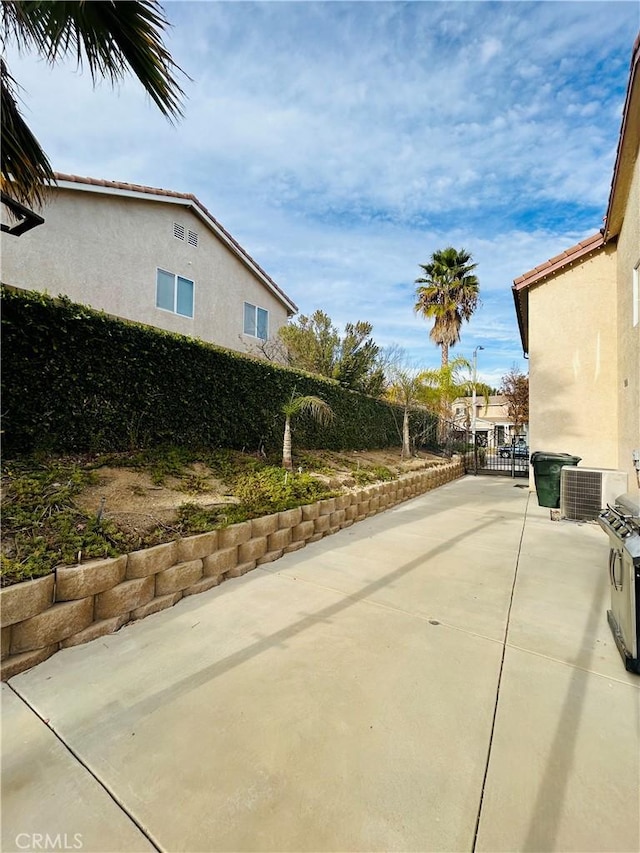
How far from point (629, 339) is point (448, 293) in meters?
13.3

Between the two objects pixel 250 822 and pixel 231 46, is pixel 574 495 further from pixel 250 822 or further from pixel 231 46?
pixel 231 46

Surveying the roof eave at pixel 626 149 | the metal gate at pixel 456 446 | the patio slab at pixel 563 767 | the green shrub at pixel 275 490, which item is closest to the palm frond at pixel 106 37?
the green shrub at pixel 275 490

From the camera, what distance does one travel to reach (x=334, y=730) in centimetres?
205

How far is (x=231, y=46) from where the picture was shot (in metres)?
5.16

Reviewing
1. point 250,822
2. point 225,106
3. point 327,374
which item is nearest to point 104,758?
point 250,822

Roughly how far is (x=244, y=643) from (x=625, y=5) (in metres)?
9.06

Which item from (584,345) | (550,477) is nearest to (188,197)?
(584,345)

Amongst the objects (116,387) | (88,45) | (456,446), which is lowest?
(456,446)

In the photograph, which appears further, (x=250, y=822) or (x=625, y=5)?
(x=625, y=5)

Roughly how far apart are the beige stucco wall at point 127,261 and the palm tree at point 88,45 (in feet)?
18.1

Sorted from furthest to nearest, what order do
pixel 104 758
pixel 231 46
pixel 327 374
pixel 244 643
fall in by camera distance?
pixel 327 374 < pixel 231 46 < pixel 244 643 < pixel 104 758

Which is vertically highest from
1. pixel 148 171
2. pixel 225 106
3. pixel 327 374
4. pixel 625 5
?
pixel 148 171

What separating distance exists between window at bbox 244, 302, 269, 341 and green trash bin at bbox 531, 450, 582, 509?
10.2 metres

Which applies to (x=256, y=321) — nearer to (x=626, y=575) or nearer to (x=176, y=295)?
(x=176, y=295)
